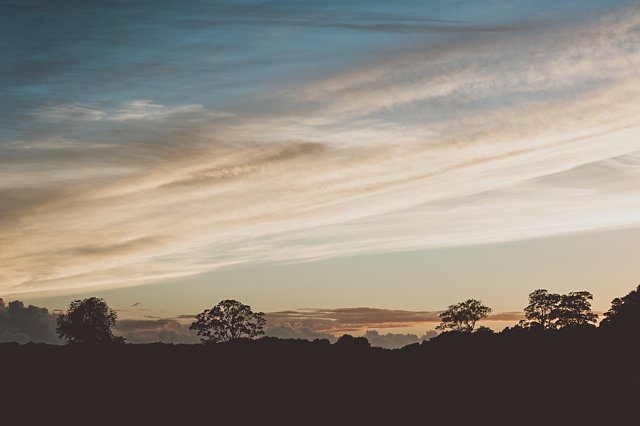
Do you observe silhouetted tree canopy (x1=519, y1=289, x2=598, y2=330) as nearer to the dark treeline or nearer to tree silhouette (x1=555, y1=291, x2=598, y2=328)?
tree silhouette (x1=555, y1=291, x2=598, y2=328)

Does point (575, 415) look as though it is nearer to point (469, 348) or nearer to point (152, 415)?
point (152, 415)

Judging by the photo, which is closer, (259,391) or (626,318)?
(259,391)

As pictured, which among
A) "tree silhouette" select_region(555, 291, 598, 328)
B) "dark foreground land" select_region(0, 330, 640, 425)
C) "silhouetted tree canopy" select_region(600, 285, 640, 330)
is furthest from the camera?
"tree silhouette" select_region(555, 291, 598, 328)

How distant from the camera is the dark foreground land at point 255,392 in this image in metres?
44.6

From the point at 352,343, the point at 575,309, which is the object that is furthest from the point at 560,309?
the point at 352,343

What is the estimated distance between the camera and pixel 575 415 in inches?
1823

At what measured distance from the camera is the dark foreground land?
4456 cm

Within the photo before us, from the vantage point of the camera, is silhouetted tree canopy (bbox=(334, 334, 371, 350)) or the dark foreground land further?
silhouetted tree canopy (bbox=(334, 334, 371, 350))

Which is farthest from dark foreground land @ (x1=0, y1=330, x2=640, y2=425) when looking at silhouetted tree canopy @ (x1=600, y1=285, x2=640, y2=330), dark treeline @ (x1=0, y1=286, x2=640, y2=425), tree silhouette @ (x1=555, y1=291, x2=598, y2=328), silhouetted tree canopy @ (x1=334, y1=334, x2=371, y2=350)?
tree silhouette @ (x1=555, y1=291, x2=598, y2=328)

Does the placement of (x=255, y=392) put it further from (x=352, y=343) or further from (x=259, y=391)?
(x=352, y=343)

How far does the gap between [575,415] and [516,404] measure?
189 inches

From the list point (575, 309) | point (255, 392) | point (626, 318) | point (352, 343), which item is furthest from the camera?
point (575, 309)

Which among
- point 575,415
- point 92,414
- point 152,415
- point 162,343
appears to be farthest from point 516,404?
point 162,343

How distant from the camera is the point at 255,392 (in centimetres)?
5103
